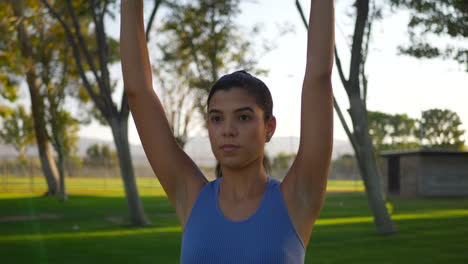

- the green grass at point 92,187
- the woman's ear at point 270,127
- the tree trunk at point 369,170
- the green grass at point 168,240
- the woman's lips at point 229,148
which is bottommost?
the green grass at point 92,187

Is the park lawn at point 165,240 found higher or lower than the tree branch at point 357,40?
lower

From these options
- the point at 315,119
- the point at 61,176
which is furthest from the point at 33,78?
the point at 315,119

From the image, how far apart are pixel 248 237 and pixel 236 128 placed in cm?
31

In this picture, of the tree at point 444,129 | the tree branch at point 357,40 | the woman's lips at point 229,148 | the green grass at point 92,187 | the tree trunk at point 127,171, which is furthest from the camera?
the tree at point 444,129

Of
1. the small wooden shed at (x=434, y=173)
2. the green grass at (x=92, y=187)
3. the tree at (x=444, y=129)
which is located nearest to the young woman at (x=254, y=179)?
the small wooden shed at (x=434, y=173)

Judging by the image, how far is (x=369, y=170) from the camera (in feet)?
39.3

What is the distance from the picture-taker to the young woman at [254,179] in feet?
5.19

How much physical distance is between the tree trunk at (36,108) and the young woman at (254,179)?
23.9 m

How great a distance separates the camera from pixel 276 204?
5.34ft

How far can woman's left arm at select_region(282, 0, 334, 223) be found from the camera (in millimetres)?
1633

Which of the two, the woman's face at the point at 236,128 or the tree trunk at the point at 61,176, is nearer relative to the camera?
the woman's face at the point at 236,128

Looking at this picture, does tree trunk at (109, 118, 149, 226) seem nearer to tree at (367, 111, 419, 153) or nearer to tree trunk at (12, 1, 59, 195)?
tree trunk at (12, 1, 59, 195)

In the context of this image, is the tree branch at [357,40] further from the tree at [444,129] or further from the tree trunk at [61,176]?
the tree at [444,129]

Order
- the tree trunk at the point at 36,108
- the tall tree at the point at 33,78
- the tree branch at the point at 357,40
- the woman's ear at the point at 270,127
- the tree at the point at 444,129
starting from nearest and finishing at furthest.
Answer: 1. the woman's ear at the point at 270,127
2. the tree branch at the point at 357,40
3. the tall tree at the point at 33,78
4. the tree trunk at the point at 36,108
5. the tree at the point at 444,129
